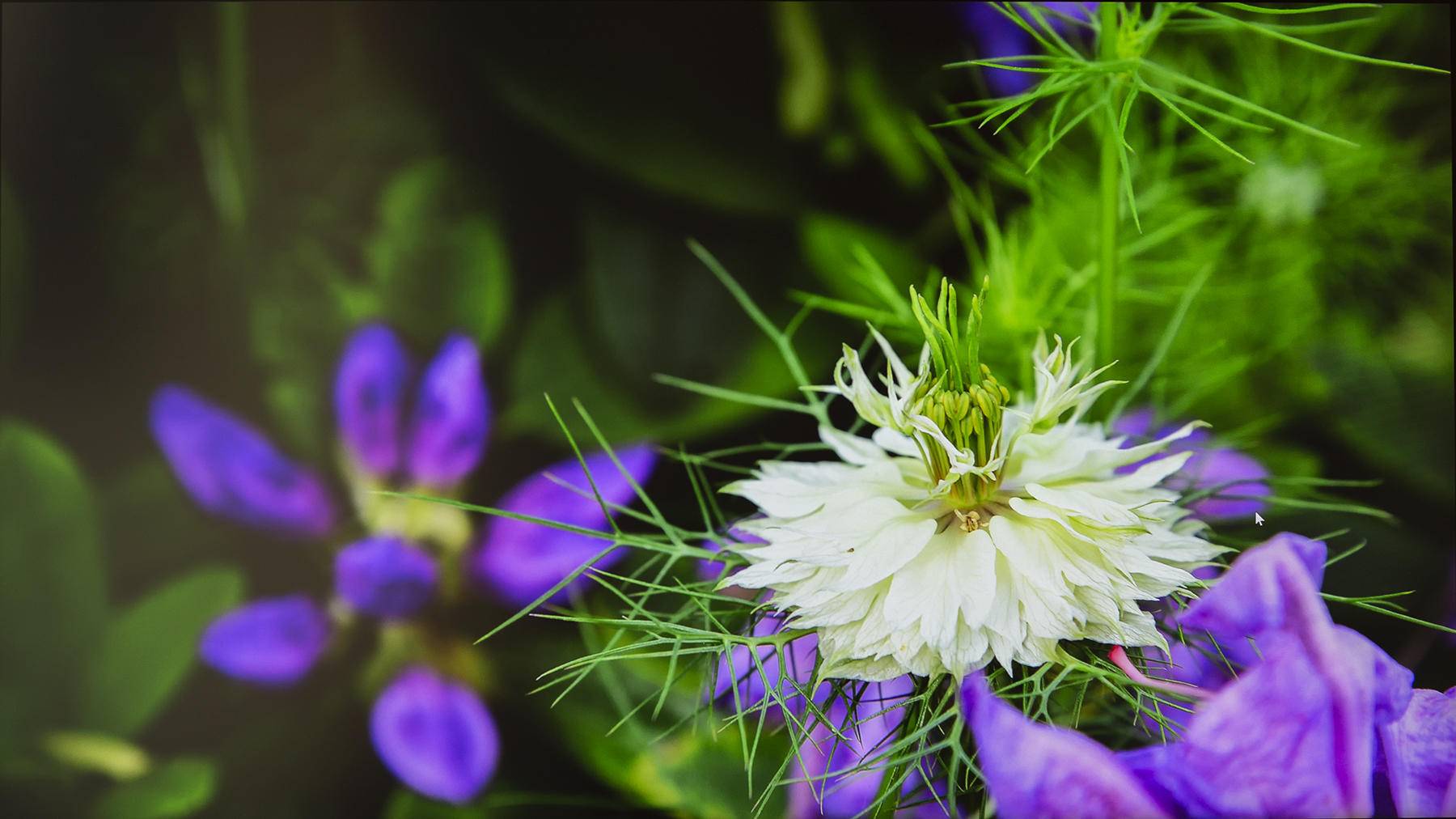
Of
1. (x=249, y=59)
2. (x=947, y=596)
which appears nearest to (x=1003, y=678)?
(x=947, y=596)

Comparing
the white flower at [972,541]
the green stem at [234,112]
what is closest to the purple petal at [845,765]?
the white flower at [972,541]

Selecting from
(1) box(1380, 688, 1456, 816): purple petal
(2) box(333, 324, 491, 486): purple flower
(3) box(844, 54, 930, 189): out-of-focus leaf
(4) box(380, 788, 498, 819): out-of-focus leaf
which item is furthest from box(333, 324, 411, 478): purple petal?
(1) box(1380, 688, 1456, 816): purple petal

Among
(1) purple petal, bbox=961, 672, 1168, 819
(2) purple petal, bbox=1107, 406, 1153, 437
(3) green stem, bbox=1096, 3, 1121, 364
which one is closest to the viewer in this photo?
(1) purple petal, bbox=961, 672, 1168, 819

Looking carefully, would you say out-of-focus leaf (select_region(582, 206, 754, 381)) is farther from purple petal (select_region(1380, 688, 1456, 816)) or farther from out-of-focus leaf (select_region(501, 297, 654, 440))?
purple petal (select_region(1380, 688, 1456, 816))

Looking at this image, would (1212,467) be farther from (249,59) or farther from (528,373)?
(249,59)

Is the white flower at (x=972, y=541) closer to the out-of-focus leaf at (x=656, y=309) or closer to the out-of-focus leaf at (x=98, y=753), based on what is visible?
the out-of-focus leaf at (x=656, y=309)

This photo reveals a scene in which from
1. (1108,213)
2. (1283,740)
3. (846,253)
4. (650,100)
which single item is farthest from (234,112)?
(1283,740)
